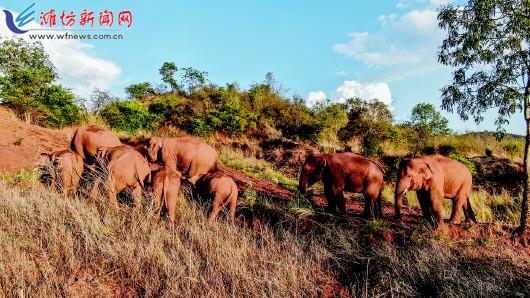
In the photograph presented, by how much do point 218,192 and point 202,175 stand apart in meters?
1.11

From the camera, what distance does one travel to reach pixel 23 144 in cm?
1083

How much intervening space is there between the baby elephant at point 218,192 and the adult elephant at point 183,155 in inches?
56.1

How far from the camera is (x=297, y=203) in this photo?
27.2ft

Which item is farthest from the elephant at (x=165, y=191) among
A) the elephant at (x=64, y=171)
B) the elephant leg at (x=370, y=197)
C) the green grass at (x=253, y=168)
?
the green grass at (x=253, y=168)

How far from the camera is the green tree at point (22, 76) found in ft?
57.6

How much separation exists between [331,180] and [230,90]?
19.6 meters

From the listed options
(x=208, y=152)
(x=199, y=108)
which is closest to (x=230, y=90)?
(x=199, y=108)

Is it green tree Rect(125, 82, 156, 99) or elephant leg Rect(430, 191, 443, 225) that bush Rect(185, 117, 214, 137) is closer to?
green tree Rect(125, 82, 156, 99)

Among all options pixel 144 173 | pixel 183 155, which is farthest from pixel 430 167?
pixel 144 173

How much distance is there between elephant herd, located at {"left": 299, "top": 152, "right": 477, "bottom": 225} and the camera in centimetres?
769

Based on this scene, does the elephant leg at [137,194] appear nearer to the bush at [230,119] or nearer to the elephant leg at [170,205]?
the elephant leg at [170,205]

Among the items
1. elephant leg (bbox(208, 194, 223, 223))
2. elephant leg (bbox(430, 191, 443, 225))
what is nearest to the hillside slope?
elephant leg (bbox(208, 194, 223, 223))

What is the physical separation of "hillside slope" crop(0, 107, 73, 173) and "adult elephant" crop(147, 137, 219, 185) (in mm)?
2664

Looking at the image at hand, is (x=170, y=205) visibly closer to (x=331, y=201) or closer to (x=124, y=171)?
(x=124, y=171)
